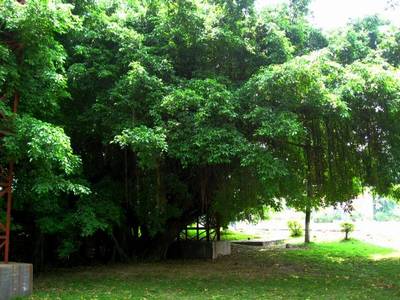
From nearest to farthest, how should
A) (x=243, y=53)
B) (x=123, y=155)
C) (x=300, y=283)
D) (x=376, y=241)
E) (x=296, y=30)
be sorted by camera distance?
(x=300, y=283) → (x=243, y=53) → (x=296, y=30) → (x=123, y=155) → (x=376, y=241)

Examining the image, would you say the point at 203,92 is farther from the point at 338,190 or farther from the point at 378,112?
the point at 338,190

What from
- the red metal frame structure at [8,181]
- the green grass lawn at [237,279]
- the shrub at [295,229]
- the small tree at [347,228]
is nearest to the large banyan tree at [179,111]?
the red metal frame structure at [8,181]

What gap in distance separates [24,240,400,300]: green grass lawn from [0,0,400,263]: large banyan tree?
1.16 m

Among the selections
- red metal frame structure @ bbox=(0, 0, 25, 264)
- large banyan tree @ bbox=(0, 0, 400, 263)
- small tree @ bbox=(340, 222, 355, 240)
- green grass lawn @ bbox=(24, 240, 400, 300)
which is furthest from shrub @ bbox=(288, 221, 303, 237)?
red metal frame structure @ bbox=(0, 0, 25, 264)

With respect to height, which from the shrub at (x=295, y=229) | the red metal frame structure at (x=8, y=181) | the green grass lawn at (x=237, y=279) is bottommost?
the green grass lawn at (x=237, y=279)

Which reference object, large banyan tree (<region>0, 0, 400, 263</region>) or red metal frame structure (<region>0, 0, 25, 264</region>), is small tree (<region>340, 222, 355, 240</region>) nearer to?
large banyan tree (<region>0, 0, 400, 263</region>)

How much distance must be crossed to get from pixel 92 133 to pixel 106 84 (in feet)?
4.35

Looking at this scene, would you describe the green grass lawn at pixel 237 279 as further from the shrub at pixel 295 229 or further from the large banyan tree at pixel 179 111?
the shrub at pixel 295 229

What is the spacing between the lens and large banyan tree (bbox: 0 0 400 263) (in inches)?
334

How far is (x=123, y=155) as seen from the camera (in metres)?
12.7

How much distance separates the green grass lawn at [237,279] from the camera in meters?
9.01

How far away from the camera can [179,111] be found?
967cm

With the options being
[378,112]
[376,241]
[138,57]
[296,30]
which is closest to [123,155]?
[138,57]

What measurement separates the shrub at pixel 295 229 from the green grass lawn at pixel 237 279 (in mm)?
9630
